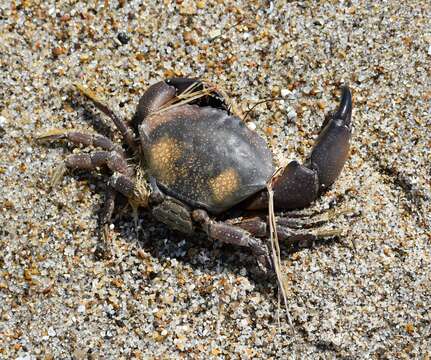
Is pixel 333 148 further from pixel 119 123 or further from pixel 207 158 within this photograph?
pixel 119 123

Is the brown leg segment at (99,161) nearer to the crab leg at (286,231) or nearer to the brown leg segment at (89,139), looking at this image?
the brown leg segment at (89,139)

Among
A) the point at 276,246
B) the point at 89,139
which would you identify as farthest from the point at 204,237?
the point at 89,139

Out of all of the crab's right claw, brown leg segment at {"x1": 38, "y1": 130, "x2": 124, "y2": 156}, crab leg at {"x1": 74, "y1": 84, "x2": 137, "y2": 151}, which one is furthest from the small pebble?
the crab's right claw

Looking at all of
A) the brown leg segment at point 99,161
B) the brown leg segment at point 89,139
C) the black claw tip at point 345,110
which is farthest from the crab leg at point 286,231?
the brown leg segment at point 89,139

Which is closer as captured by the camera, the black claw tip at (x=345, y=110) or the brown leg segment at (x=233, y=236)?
the brown leg segment at (x=233, y=236)

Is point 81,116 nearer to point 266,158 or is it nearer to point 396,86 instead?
point 266,158

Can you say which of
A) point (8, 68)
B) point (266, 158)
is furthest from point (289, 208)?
point (8, 68)

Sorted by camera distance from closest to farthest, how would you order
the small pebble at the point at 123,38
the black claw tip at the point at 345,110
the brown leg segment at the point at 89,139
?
the black claw tip at the point at 345,110
the brown leg segment at the point at 89,139
the small pebble at the point at 123,38

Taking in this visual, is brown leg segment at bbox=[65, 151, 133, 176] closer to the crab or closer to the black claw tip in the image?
the crab

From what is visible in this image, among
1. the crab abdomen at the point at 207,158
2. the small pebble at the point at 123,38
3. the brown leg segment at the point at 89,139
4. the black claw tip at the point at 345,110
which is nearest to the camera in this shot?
the crab abdomen at the point at 207,158
